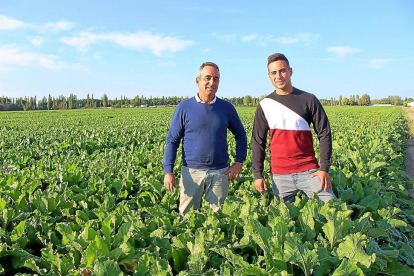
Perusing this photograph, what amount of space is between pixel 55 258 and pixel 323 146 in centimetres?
262

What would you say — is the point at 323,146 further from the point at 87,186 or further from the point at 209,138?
the point at 87,186

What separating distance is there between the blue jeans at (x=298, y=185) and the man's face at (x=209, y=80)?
1180 millimetres

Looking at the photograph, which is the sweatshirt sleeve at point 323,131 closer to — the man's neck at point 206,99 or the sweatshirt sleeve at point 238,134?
the sweatshirt sleeve at point 238,134

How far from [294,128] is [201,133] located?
38.9 inches

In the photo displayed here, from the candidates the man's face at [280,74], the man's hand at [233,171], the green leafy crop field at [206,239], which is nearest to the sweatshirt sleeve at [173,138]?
the green leafy crop field at [206,239]

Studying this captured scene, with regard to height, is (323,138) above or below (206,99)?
below

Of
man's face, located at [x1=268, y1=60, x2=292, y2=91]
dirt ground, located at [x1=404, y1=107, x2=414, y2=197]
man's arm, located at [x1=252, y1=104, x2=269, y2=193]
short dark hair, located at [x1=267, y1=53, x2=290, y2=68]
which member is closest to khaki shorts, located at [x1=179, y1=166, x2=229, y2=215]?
man's arm, located at [x1=252, y1=104, x2=269, y2=193]

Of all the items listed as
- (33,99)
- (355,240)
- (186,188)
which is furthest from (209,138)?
(33,99)

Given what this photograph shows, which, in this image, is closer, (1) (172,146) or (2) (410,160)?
(1) (172,146)

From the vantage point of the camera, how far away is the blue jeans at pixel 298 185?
3316mm

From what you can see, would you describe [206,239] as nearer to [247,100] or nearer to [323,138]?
[323,138]

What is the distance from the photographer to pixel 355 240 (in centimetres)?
216

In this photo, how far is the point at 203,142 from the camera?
3.49 metres

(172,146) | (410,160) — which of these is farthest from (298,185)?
(410,160)
